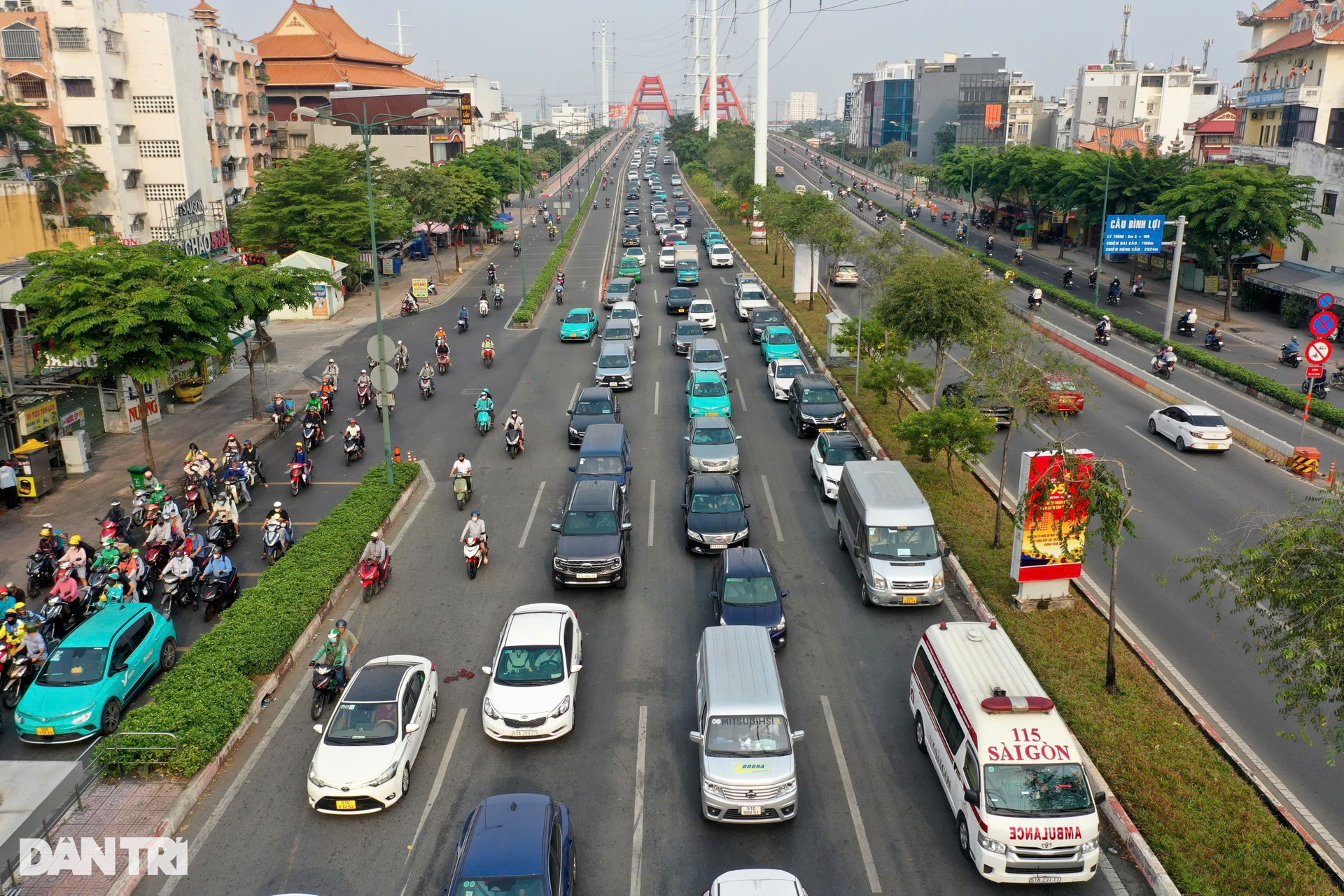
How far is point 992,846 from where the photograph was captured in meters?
11.8

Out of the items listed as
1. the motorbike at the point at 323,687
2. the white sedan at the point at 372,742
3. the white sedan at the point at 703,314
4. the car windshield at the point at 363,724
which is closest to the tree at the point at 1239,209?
the white sedan at the point at 703,314

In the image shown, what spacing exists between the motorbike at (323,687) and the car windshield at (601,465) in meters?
9.35

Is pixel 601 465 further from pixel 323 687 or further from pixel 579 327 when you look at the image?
pixel 579 327

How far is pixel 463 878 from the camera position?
34.7 ft

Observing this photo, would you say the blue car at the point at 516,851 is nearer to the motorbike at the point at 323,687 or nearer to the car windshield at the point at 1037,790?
the motorbike at the point at 323,687

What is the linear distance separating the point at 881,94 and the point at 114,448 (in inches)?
6604

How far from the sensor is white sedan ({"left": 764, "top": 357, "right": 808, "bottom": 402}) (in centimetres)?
3400

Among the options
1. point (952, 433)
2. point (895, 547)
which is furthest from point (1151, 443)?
point (895, 547)

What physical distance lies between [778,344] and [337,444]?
1733 centimetres

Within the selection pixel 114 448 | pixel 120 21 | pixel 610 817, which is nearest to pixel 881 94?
pixel 120 21

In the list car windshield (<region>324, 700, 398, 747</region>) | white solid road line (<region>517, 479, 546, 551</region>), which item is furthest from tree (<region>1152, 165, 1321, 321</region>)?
car windshield (<region>324, 700, 398, 747</region>)

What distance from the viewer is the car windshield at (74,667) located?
15461mm

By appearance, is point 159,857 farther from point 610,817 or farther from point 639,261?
point 639,261

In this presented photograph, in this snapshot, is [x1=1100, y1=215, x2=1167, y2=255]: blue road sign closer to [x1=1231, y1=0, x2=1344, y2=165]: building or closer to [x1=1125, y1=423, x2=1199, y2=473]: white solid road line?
[x1=1231, y1=0, x2=1344, y2=165]: building
